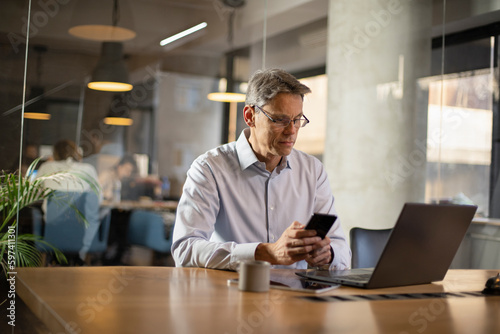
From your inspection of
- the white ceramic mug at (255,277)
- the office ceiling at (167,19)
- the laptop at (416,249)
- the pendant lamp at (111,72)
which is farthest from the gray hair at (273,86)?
the office ceiling at (167,19)

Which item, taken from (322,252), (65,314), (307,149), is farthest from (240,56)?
(65,314)

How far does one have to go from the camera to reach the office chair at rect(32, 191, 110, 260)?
4078mm

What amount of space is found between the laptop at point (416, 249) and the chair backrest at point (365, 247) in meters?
0.64

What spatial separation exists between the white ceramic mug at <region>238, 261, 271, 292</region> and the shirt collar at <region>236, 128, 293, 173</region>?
0.92 metres

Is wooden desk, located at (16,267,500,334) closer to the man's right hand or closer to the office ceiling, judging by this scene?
the man's right hand

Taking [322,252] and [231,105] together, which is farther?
[231,105]

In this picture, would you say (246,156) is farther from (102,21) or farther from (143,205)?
(102,21)

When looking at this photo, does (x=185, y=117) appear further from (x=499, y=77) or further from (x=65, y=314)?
(x=65, y=314)

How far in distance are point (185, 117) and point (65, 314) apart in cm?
334

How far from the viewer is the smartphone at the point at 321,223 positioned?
1.78m

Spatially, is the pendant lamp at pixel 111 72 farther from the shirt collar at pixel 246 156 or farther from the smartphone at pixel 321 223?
the smartphone at pixel 321 223

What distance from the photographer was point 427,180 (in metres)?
5.12

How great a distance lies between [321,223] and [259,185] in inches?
30.1

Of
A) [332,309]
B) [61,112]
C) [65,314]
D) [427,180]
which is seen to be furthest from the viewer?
[427,180]
